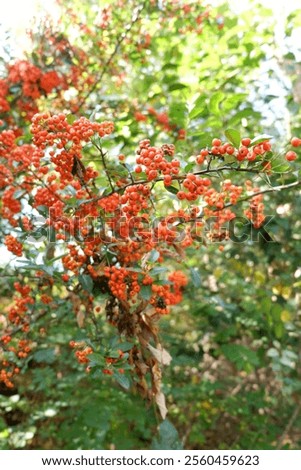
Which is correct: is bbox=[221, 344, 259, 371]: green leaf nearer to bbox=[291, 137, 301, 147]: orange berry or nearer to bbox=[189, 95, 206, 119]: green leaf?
bbox=[189, 95, 206, 119]: green leaf

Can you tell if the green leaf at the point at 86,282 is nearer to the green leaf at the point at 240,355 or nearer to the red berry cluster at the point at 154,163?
the red berry cluster at the point at 154,163

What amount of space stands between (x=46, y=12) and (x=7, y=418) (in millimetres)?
4410

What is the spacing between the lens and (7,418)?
176 inches

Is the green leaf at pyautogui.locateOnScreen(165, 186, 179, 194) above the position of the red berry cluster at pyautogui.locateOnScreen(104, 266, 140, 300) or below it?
above

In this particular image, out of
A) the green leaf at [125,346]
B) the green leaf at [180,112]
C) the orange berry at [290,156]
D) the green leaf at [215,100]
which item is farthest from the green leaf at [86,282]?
the green leaf at [215,100]

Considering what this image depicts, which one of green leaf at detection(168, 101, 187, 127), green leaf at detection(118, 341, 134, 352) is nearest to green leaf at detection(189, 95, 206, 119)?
green leaf at detection(168, 101, 187, 127)

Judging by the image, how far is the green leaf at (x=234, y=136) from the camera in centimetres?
169

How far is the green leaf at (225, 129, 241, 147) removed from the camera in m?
1.69

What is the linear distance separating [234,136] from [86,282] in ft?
3.73

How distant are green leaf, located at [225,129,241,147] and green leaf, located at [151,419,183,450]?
1858 mm

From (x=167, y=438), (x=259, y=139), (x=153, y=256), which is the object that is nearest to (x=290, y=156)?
(x=259, y=139)
